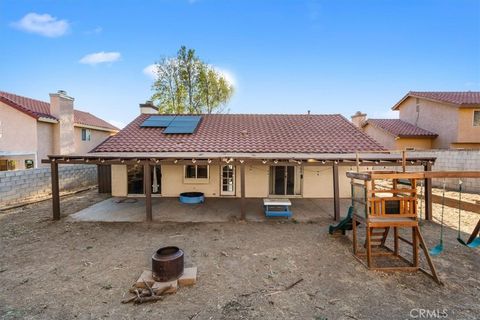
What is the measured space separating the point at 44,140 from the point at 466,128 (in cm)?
2835

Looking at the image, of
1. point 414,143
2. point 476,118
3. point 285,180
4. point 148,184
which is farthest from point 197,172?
point 476,118

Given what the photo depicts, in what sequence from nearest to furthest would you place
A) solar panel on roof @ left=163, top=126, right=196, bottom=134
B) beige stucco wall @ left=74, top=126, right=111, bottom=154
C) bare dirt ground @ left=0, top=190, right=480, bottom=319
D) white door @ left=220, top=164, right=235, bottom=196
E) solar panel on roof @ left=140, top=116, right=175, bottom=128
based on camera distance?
bare dirt ground @ left=0, top=190, right=480, bottom=319, white door @ left=220, top=164, right=235, bottom=196, solar panel on roof @ left=163, top=126, right=196, bottom=134, solar panel on roof @ left=140, top=116, right=175, bottom=128, beige stucco wall @ left=74, top=126, right=111, bottom=154

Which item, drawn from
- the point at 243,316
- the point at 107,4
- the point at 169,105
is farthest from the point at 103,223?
the point at 169,105

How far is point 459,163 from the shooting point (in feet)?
41.5

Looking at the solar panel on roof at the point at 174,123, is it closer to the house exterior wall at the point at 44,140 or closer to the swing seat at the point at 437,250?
the house exterior wall at the point at 44,140

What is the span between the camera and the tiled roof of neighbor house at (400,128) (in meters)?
18.0

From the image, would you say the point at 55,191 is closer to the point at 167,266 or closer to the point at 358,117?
the point at 167,266

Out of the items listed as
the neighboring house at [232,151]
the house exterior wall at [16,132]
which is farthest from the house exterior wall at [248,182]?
the house exterior wall at [16,132]

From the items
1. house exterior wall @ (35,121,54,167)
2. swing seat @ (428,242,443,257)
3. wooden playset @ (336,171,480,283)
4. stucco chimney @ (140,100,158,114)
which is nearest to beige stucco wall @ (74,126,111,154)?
house exterior wall @ (35,121,54,167)

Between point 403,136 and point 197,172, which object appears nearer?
point 197,172

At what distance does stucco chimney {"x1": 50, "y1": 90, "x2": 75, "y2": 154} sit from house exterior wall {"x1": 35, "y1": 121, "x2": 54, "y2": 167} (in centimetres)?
23

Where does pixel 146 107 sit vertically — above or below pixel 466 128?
above

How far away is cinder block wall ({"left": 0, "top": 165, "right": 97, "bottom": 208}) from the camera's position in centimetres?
979

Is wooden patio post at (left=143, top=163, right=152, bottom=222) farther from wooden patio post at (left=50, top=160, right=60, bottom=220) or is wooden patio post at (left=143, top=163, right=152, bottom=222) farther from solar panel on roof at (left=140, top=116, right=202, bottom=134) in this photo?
solar panel on roof at (left=140, top=116, right=202, bottom=134)
